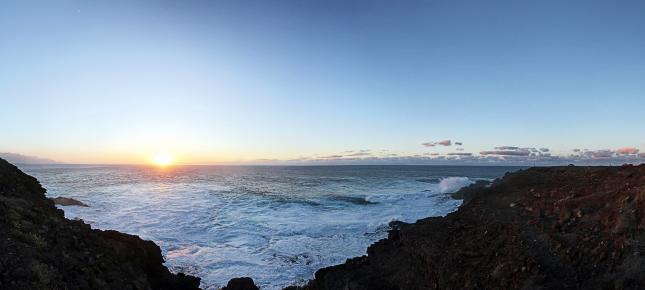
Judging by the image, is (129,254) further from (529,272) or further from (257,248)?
(529,272)

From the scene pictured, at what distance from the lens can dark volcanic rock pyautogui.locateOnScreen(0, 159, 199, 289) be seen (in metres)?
8.48

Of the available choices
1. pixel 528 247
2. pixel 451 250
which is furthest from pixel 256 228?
pixel 528 247

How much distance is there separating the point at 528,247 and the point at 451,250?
2.62m

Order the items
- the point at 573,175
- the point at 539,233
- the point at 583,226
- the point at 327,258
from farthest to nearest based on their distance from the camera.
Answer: the point at 573,175 → the point at 327,258 → the point at 539,233 → the point at 583,226

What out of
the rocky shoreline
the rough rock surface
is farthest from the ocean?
the rough rock surface

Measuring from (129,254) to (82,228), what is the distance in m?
1.72

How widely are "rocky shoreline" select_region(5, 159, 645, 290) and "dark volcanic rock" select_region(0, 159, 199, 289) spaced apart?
3cm

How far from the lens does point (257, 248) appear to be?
23531mm

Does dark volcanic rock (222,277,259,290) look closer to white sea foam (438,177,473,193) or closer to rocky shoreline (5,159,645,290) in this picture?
rocky shoreline (5,159,645,290)

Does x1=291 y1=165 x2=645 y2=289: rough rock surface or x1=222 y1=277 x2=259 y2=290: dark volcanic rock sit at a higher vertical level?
x1=291 y1=165 x2=645 y2=289: rough rock surface

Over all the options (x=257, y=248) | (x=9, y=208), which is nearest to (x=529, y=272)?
(x=9, y=208)

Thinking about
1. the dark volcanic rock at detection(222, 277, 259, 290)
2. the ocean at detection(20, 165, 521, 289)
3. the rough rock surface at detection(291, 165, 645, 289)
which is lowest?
the ocean at detection(20, 165, 521, 289)

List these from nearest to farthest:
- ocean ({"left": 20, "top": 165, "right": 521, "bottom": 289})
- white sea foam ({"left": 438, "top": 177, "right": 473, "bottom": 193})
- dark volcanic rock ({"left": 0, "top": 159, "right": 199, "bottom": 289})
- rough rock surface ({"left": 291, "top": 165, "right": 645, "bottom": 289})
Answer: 1. dark volcanic rock ({"left": 0, "top": 159, "right": 199, "bottom": 289})
2. rough rock surface ({"left": 291, "top": 165, "right": 645, "bottom": 289})
3. ocean ({"left": 20, "top": 165, "right": 521, "bottom": 289})
4. white sea foam ({"left": 438, "top": 177, "right": 473, "bottom": 193})

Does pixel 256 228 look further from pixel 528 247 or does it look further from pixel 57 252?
pixel 528 247
